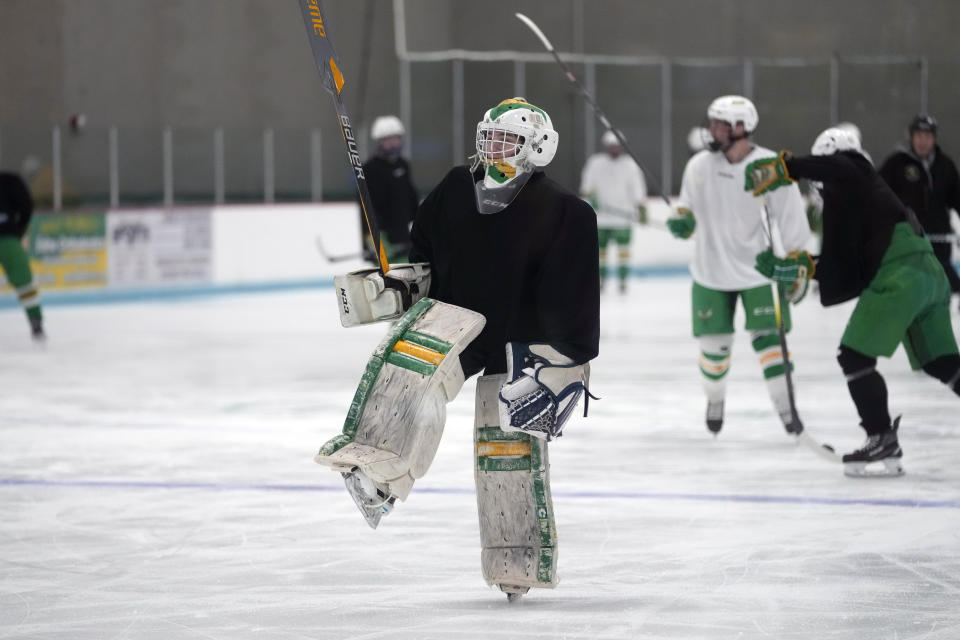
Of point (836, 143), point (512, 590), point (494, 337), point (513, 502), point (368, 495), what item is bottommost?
point (512, 590)

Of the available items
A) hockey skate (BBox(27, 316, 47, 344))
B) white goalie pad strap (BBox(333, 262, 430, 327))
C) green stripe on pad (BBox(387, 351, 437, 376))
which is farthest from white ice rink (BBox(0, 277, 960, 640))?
hockey skate (BBox(27, 316, 47, 344))

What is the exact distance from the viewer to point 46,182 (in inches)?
616

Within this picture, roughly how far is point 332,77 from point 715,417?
3.21m

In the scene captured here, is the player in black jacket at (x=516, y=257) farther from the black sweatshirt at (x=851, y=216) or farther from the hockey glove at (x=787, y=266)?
the hockey glove at (x=787, y=266)

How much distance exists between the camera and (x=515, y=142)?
146 inches

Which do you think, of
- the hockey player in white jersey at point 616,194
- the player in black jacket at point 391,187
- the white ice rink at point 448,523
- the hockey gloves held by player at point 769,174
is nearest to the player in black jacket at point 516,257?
the white ice rink at point 448,523

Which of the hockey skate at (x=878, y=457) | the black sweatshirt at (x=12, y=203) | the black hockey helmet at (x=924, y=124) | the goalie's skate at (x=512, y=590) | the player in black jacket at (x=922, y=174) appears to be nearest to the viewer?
the goalie's skate at (x=512, y=590)

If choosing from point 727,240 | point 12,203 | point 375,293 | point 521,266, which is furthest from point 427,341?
point 12,203

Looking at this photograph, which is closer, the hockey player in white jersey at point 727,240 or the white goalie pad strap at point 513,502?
the white goalie pad strap at point 513,502

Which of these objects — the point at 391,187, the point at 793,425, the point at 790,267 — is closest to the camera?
the point at 790,267

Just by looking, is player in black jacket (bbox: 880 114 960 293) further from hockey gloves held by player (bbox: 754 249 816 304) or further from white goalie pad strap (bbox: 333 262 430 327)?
white goalie pad strap (bbox: 333 262 430 327)

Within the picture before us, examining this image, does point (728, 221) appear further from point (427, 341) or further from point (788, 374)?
point (427, 341)

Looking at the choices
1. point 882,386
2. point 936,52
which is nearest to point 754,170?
point 882,386

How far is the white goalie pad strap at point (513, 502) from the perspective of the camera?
3.72 metres
